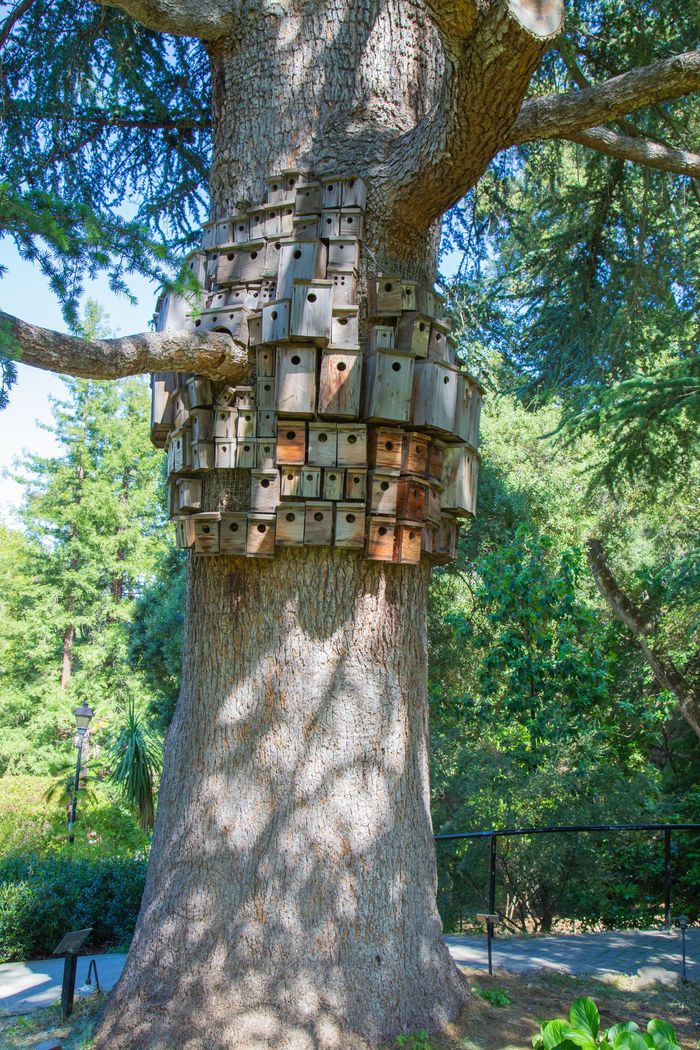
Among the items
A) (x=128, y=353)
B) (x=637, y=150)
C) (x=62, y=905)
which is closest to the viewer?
(x=128, y=353)

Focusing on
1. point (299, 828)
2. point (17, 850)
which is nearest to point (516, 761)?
point (17, 850)

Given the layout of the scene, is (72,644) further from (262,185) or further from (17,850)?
(262,185)

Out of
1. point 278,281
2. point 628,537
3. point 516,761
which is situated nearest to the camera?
point 278,281

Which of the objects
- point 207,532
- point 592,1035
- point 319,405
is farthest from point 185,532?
point 592,1035

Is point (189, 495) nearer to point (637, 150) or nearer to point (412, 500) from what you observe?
point (412, 500)

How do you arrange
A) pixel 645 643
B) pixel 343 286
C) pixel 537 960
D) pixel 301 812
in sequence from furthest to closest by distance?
1. pixel 645 643
2. pixel 537 960
3. pixel 343 286
4. pixel 301 812

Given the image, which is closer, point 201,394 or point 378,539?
point 378,539

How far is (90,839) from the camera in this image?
1438cm

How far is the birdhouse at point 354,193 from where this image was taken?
4.29 m

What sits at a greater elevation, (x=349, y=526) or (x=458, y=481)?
(x=458, y=481)

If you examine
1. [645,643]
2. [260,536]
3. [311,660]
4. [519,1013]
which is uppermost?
[645,643]

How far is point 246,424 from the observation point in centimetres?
412

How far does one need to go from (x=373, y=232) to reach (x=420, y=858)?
2.98 metres

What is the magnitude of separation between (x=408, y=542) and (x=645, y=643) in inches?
377
